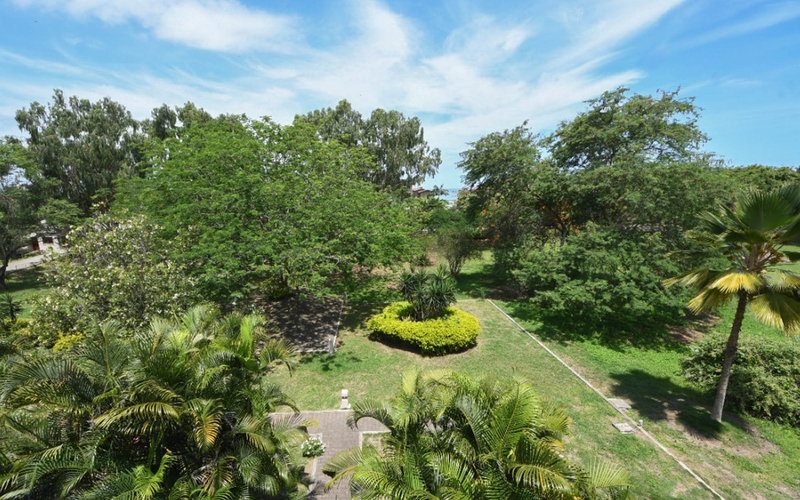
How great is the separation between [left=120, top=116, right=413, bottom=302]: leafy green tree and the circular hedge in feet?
9.27

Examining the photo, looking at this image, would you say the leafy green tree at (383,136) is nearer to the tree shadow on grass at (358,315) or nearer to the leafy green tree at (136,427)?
the tree shadow on grass at (358,315)

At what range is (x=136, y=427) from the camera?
15.6 ft

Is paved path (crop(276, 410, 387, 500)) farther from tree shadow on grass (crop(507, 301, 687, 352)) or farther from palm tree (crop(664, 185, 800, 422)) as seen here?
tree shadow on grass (crop(507, 301, 687, 352))

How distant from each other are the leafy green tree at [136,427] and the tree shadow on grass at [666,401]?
9430mm

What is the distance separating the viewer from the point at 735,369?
9.15 meters

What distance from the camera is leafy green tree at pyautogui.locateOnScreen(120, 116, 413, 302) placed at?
11.9 meters

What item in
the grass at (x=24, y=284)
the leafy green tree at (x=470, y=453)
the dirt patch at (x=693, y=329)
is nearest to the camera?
the leafy green tree at (x=470, y=453)

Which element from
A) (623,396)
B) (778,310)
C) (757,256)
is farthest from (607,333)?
(778,310)

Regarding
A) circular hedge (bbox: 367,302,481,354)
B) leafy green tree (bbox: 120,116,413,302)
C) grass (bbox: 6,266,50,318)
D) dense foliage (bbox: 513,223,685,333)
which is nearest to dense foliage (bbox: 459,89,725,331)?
dense foliage (bbox: 513,223,685,333)

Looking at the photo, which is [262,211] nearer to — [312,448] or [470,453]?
[312,448]

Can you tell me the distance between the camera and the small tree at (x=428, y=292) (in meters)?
A: 13.6

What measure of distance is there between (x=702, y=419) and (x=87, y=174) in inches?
1557

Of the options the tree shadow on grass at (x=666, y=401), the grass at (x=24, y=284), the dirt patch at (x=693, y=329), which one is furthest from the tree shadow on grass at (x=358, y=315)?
the grass at (x=24, y=284)

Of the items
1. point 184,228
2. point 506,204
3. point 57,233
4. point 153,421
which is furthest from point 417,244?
point 57,233
